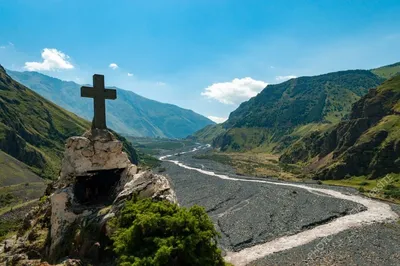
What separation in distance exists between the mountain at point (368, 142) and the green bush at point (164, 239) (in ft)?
404

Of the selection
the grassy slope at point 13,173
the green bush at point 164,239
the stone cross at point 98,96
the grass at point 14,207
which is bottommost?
the grass at point 14,207

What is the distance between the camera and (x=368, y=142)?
14375cm

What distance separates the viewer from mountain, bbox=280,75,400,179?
426 feet

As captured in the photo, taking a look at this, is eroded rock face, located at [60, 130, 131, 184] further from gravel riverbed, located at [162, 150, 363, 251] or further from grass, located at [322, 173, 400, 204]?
grass, located at [322, 173, 400, 204]

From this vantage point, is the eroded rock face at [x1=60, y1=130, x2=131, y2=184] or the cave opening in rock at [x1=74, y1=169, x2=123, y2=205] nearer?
the eroded rock face at [x1=60, y1=130, x2=131, y2=184]

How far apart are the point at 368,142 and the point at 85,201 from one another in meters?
140

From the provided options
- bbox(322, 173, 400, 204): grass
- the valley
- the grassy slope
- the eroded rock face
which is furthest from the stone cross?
the grassy slope

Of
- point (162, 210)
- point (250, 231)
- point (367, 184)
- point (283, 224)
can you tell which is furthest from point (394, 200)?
point (162, 210)

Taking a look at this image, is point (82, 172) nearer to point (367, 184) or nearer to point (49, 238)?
point (49, 238)

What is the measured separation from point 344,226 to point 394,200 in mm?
34106

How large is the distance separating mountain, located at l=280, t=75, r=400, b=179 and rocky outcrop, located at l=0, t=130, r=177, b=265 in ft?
396

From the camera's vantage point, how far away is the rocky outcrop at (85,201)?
22177mm

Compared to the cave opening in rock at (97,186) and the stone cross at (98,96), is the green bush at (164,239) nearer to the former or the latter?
the cave opening in rock at (97,186)

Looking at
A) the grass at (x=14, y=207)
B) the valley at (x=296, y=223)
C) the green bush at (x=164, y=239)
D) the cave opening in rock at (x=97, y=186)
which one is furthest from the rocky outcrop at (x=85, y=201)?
the grass at (x=14, y=207)
